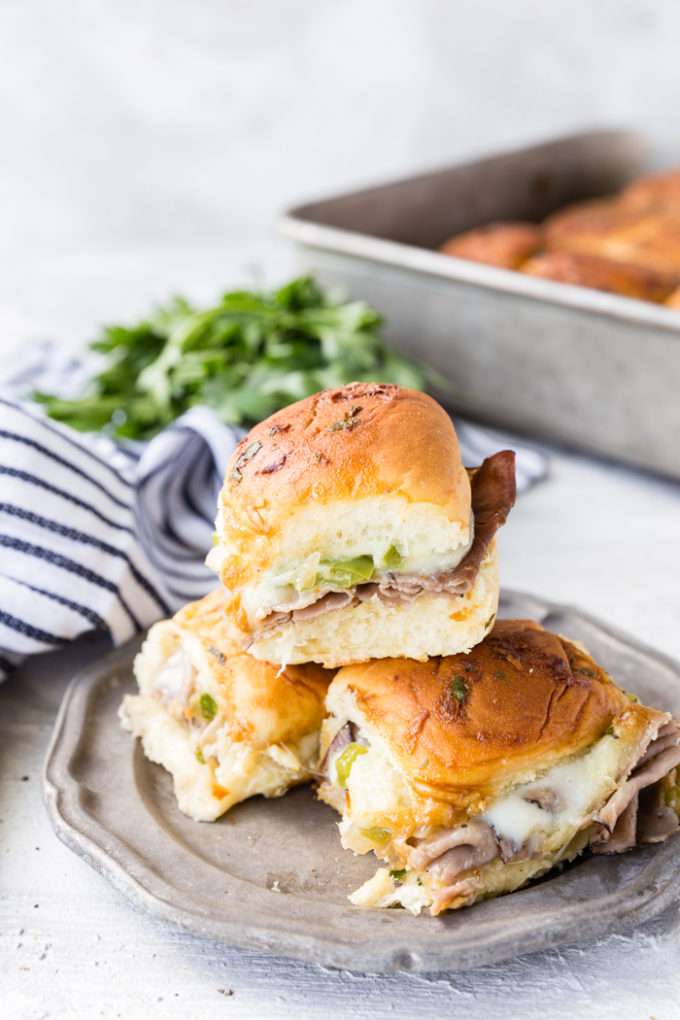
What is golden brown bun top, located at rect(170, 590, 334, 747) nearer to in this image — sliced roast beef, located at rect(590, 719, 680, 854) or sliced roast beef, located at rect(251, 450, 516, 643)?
sliced roast beef, located at rect(251, 450, 516, 643)

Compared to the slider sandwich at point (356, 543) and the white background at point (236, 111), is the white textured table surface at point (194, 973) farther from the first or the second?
the white background at point (236, 111)

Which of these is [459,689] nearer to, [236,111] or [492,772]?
[492,772]

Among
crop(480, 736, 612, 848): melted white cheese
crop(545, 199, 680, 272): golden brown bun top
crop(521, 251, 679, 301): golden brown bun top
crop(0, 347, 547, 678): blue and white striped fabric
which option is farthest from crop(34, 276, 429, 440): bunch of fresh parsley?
crop(480, 736, 612, 848): melted white cheese

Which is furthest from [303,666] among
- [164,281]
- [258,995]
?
[164,281]

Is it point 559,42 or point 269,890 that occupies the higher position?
point 559,42

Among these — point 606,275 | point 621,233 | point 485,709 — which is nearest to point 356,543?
point 485,709

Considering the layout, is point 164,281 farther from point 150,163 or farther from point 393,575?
point 393,575
